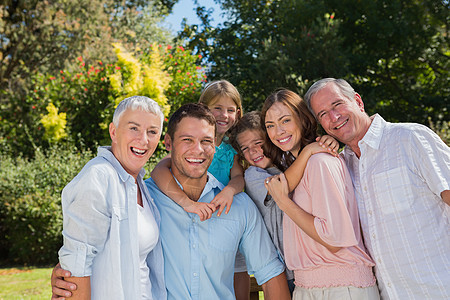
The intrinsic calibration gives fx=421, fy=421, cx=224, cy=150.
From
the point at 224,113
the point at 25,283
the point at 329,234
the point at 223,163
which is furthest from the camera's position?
the point at 25,283

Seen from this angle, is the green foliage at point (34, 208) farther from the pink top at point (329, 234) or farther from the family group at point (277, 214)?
the pink top at point (329, 234)

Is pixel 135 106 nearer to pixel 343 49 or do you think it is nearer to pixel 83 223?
pixel 83 223

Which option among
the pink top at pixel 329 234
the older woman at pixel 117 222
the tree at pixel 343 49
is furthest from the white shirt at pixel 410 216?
the tree at pixel 343 49

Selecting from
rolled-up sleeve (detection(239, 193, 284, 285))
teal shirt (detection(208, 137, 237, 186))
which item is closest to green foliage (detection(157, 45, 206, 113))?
teal shirt (detection(208, 137, 237, 186))

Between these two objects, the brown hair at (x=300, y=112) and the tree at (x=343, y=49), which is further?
the tree at (x=343, y=49)

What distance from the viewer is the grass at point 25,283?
6.48 m

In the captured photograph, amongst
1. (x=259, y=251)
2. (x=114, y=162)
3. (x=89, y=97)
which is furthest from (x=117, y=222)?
(x=89, y=97)

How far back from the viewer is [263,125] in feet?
10.5

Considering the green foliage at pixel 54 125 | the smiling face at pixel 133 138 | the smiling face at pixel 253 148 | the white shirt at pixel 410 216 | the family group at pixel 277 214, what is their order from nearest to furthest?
the family group at pixel 277 214, the white shirt at pixel 410 216, the smiling face at pixel 133 138, the smiling face at pixel 253 148, the green foliage at pixel 54 125

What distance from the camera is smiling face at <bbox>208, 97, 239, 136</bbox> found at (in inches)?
155

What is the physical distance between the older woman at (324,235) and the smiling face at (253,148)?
0.62m

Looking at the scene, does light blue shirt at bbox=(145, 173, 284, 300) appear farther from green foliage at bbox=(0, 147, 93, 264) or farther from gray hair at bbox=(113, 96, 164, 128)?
green foliage at bbox=(0, 147, 93, 264)

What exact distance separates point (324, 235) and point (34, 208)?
7328 millimetres

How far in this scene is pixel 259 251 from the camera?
283 cm
